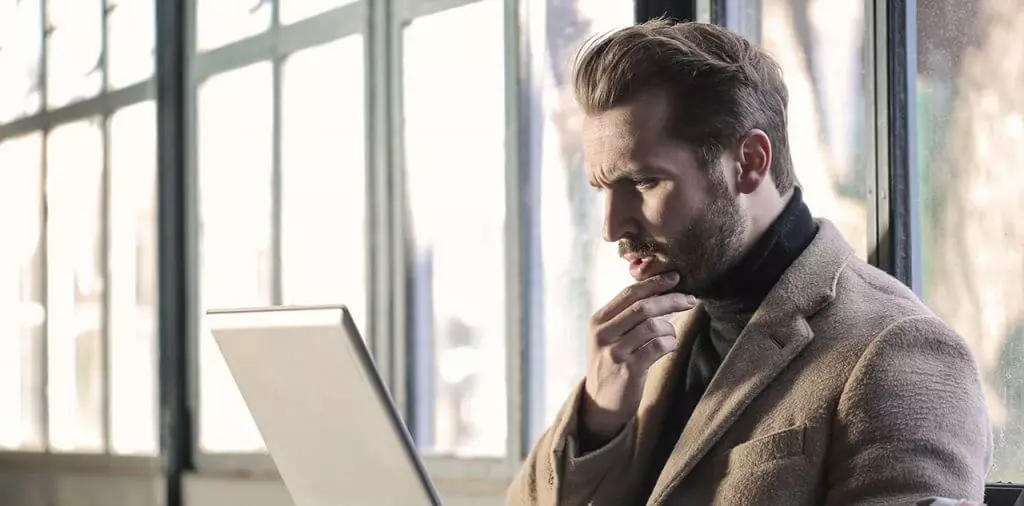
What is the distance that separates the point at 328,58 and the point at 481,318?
126 centimetres

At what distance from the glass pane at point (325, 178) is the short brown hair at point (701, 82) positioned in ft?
8.87

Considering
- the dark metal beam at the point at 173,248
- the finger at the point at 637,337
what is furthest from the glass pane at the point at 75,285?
the finger at the point at 637,337

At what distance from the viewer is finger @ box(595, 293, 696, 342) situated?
2.21m

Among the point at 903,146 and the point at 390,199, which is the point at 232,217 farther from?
the point at 903,146

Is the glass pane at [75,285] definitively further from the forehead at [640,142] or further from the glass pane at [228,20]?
the forehead at [640,142]

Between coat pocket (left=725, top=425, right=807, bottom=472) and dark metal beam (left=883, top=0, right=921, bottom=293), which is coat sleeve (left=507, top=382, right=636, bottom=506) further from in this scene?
dark metal beam (left=883, top=0, right=921, bottom=293)

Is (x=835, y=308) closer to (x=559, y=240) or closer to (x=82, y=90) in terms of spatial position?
(x=559, y=240)

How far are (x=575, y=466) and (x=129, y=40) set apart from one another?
5.10 m

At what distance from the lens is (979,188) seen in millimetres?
Answer: 2730

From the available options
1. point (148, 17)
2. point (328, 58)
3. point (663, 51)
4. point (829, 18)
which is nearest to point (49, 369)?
point (148, 17)

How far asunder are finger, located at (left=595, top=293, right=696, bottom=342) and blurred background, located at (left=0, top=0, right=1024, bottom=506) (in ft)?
2.35

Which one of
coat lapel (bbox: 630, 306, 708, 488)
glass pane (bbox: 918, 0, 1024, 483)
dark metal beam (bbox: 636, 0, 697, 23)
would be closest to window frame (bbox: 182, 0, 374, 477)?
dark metal beam (bbox: 636, 0, 697, 23)

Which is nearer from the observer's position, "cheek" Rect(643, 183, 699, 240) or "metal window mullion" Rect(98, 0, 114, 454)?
"cheek" Rect(643, 183, 699, 240)

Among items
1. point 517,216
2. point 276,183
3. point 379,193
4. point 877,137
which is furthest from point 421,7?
point 877,137
